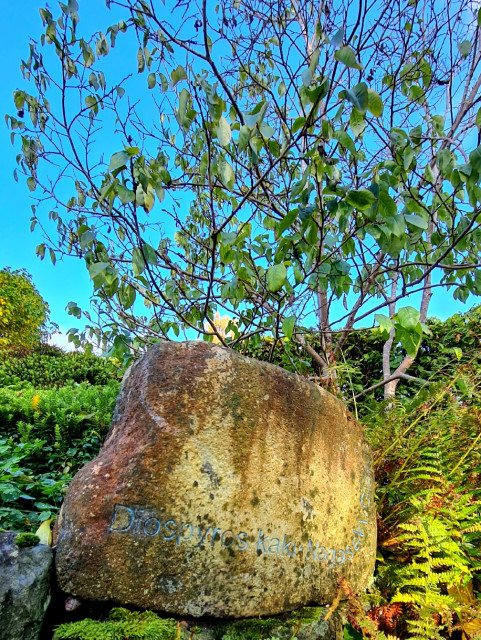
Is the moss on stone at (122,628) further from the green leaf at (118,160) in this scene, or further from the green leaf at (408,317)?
the green leaf at (118,160)

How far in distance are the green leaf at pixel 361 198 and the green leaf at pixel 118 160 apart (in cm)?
98

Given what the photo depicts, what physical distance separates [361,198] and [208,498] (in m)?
1.44

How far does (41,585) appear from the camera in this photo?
163cm

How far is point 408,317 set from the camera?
5.82ft

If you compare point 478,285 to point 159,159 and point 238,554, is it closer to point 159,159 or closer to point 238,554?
point 238,554

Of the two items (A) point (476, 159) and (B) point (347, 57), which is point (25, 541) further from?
(A) point (476, 159)

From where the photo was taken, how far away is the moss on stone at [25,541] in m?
1.69

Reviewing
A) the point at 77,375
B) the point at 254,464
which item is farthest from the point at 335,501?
the point at 77,375

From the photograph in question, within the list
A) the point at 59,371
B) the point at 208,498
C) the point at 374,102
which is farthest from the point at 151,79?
the point at 59,371

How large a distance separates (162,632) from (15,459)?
188 cm

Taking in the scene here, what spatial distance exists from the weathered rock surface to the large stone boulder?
0.26ft

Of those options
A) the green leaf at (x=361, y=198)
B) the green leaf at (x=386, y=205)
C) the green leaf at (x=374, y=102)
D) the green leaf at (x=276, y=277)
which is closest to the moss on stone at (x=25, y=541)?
the green leaf at (x=276, y=277)

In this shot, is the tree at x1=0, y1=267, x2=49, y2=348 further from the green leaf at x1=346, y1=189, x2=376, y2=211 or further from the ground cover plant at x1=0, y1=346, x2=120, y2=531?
the green leaf at x1=346, y1=189, x2=376, y2=211

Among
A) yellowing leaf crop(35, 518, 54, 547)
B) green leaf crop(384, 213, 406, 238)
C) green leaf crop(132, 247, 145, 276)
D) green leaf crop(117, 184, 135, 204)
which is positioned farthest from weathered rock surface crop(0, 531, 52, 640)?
green leaf crop(384, 213, 406, 238)
